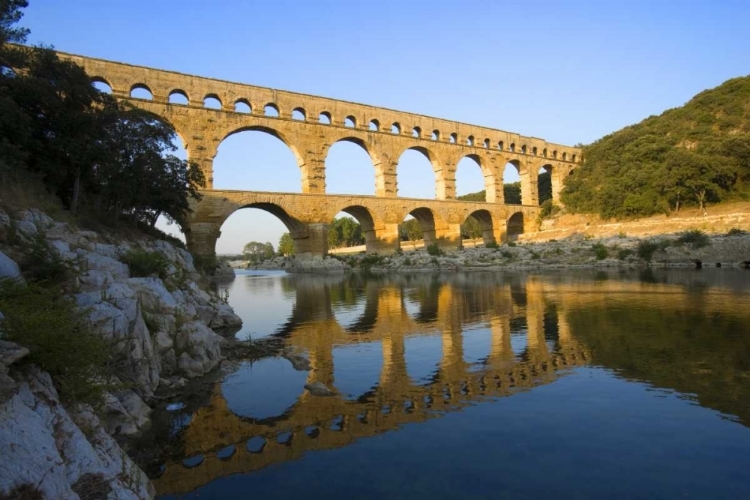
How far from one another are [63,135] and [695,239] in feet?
93.3

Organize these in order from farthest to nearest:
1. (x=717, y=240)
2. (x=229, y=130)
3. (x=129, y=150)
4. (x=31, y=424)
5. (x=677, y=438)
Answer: (x=229, y=130) < (x=717, y=240) < (x=129, y=150) < (x=677, y=438) < (x=31, y=424)

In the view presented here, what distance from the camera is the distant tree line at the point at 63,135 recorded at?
32.5 ft

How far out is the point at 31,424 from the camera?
2719mm

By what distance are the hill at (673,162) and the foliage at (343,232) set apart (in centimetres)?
3715

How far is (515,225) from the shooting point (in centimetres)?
4344

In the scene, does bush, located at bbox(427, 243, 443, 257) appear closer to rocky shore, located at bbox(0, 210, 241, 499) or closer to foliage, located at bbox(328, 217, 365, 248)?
rocky shore, located at bbox(0, 210, 241, 499)

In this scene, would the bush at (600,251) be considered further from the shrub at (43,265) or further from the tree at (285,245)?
the tree at (285,245)

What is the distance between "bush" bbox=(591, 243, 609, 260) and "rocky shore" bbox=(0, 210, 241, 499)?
2297 cm

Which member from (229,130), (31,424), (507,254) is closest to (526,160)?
(507,254)

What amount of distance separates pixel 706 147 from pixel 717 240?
611 inches

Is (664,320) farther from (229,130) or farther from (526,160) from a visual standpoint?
(526,160)

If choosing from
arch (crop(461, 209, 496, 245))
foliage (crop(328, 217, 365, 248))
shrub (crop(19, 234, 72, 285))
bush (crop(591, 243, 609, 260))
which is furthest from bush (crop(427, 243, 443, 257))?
foliage (crop(328, 217, 365, 248))

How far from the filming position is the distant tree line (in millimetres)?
9896

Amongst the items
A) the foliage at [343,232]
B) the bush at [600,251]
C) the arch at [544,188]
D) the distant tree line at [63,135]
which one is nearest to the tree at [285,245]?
the foliage at [343,232]
